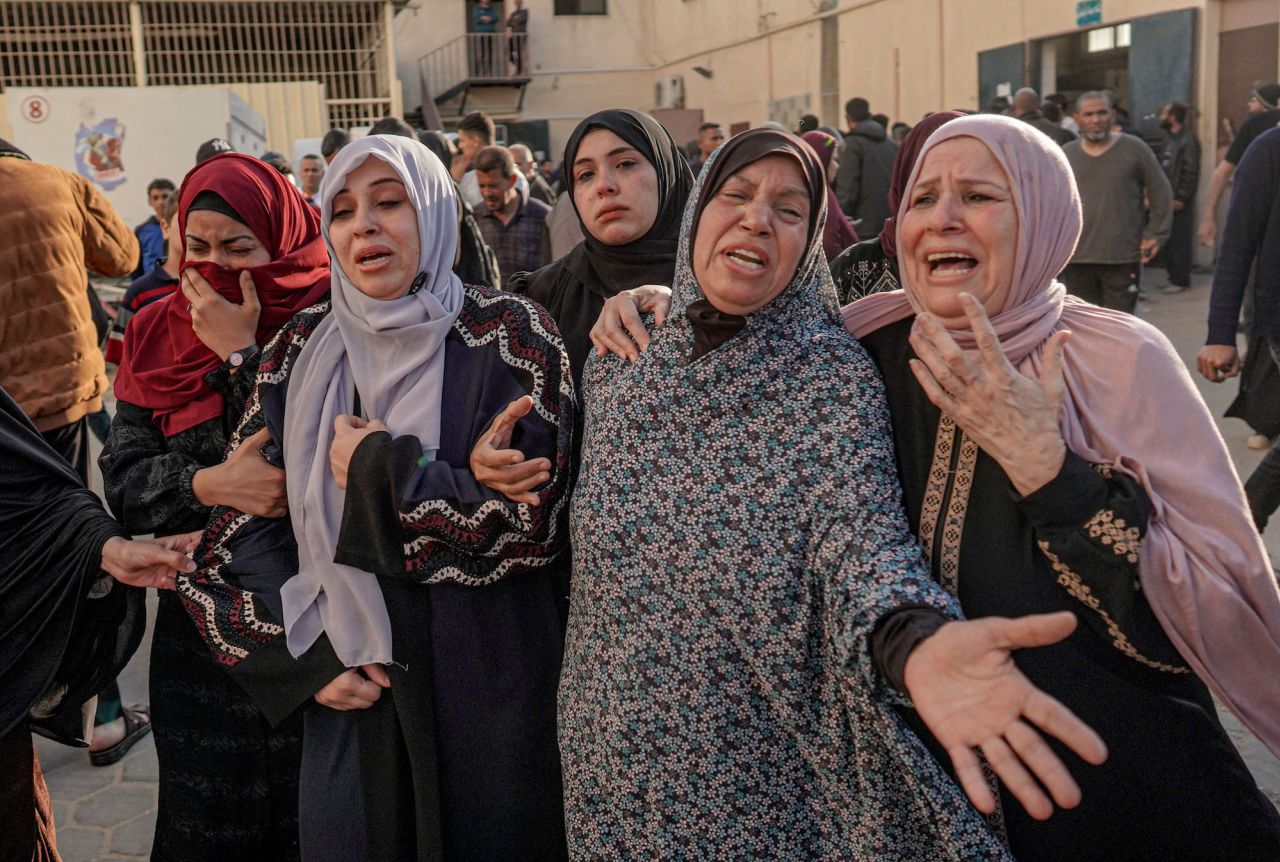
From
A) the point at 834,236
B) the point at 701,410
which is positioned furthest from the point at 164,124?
the point at 701,410

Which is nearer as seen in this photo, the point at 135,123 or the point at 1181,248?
the point at 1181,248

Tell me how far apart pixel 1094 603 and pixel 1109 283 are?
6.50m

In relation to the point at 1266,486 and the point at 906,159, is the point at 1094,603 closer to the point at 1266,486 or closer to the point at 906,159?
the point at 906,159

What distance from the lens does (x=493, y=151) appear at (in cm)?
584

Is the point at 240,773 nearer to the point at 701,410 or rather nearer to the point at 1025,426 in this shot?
the point at 701,410

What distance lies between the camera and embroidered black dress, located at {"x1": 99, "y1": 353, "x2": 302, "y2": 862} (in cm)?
245

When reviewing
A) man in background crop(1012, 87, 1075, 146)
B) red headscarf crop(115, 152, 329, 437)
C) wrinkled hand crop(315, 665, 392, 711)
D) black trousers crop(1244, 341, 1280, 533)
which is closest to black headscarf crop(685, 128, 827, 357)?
wrinkled hand crop(315, 665, 392, 711)

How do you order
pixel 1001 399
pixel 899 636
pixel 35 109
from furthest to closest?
1. pixel 35 109
2. pixel 1001 399
3. pixel 899 636

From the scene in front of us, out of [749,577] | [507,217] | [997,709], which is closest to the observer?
[997,709]

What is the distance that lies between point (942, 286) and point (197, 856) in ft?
6.27

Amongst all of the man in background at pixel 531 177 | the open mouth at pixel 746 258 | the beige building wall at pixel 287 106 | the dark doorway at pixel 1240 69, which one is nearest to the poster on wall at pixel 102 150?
the beige building wall at pixel 287 106

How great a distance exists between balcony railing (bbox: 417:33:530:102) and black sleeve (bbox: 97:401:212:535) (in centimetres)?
2177

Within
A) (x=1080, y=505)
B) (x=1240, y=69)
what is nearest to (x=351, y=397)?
(x=1080, y=505)

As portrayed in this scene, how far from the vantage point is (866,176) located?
9.40 meters
